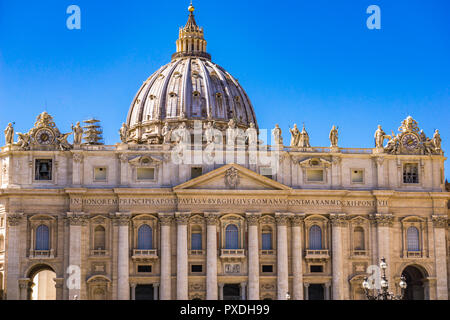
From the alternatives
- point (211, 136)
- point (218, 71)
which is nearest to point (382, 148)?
point (211, 136)

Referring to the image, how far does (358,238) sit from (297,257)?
5.60 m

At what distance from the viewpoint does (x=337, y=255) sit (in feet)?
246

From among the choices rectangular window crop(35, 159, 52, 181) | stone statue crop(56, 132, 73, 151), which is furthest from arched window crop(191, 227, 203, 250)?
rectangular window crop(35, 159, 52, 181)

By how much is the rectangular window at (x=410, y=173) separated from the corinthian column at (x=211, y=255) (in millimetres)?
16676

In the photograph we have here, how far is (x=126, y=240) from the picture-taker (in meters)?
73.4

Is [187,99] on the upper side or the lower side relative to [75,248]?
upper

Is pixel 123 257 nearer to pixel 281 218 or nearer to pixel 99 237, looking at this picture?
pixel 99 237

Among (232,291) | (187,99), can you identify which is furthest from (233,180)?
(187,99)

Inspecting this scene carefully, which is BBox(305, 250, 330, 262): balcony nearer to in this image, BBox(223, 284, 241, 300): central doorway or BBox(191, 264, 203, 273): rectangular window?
BBox(223, 284, 241, 300): central doorway

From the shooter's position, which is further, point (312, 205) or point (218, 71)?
point (218, 71)

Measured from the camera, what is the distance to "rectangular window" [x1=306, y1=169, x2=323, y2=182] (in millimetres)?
76812

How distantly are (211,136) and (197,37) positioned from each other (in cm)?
4074
